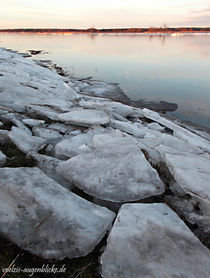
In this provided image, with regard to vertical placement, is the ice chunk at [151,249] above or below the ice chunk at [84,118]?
below

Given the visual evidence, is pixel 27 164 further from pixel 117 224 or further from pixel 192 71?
pixel 192 71

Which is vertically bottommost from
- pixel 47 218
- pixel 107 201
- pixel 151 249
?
pixel 107 201

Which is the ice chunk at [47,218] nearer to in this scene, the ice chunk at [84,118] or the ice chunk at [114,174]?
the ice chunk at [114,174]

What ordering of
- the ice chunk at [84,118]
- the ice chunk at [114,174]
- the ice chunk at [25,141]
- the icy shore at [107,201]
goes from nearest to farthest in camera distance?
the icy shore at [107,201]
the ice chunk at [114,174]
the ice chunk at [25,141]
the ice chunk at [84,118]

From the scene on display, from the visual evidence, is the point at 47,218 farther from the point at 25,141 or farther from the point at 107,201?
the point at 25,141

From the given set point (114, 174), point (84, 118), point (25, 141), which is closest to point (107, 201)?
point (114, 174)

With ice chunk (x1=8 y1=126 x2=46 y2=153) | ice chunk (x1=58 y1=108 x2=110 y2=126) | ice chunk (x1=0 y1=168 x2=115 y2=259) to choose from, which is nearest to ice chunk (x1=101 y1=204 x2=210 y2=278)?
ice chunk (x1=0 y1=168 x2=115 y2=259)

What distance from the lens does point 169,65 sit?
705 inches

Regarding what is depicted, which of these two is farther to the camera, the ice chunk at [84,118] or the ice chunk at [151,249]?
the ice chunk at [84,118]

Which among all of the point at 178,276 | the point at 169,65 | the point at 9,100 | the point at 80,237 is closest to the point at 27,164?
the point at 80,237

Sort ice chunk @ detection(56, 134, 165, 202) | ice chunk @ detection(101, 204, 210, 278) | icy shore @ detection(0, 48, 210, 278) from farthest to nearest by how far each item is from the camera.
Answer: ice chunk @ detection(56, 134, 165, 202) → icy shore @ detection(0, 48, 210, 278) → ice chunk @ detection(101, 204, 210, 278)

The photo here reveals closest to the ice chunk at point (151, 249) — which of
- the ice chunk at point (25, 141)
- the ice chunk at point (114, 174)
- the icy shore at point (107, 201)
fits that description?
the icy shore at point (107, 201)

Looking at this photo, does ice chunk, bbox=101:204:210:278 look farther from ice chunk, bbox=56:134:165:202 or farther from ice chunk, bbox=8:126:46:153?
ice chunk, bbox=8:126:46:153

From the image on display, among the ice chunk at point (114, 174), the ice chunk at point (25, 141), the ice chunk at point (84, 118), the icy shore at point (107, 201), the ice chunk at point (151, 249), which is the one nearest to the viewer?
the ice chunk at point (151, 249)
